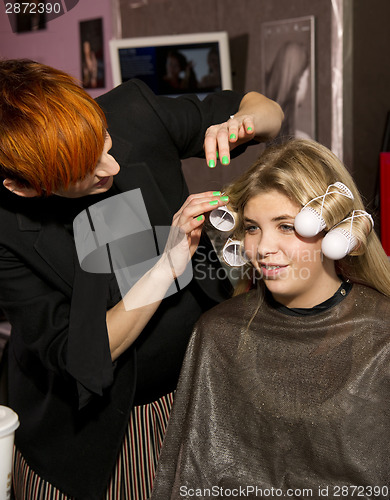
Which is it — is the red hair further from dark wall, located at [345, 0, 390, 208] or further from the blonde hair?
dark wall, located at [345, 0, 390, 208]

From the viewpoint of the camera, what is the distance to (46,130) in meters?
1.09

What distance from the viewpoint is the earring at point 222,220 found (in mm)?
1380

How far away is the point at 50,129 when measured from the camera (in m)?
1.09

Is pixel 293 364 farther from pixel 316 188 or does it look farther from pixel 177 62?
pixel 177 62

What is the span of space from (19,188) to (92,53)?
8.71 feet

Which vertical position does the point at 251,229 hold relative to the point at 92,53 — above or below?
below

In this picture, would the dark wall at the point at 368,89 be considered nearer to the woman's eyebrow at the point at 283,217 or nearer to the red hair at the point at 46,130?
the woman's eyebrow at the point at 283,217

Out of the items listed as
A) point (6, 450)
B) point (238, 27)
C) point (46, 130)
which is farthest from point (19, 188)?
point (238, 27)

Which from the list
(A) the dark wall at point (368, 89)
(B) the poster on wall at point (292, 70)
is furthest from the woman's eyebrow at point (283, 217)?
(B) the poster on wall at point (292, 70)

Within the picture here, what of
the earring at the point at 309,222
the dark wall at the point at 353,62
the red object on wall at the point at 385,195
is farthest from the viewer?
the dark wall at the point at 353,62

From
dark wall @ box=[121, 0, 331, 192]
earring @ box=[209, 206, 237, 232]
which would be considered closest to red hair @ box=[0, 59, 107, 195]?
earring @ box=[209, 206, 237, 232]

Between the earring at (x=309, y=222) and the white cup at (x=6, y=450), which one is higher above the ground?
the earring at (x=309, y=222)

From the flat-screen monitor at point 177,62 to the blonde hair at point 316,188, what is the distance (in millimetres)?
1381

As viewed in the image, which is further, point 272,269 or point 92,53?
→ point 92,53
